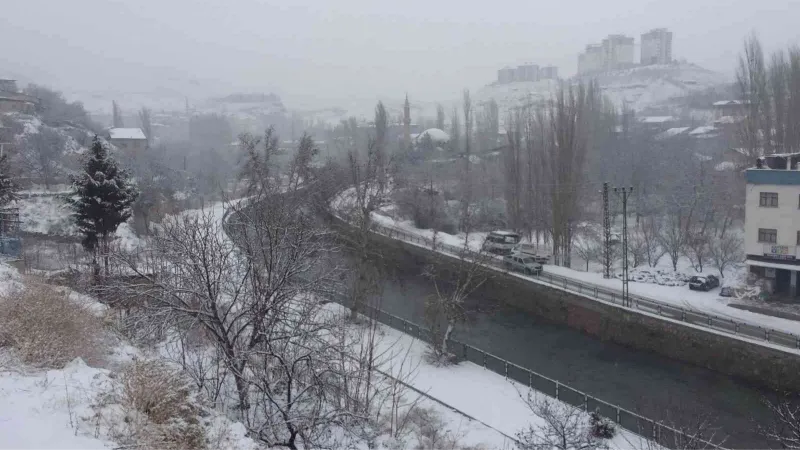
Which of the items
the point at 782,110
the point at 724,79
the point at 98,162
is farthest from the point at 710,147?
the point at 724,79

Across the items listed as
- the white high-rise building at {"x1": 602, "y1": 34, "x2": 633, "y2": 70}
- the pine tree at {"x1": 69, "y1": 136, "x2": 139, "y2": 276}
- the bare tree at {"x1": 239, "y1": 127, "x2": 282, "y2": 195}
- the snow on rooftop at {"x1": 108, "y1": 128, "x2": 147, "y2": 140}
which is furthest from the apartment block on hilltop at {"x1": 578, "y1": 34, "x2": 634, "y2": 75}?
the pine tree at {"x1": 69, "y1": 136, "x2": 139, "y2": 276}

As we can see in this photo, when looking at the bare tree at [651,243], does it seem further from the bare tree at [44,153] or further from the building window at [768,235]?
the bare tree at [44,153]

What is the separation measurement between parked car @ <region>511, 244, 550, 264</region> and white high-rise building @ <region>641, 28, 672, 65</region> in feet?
334

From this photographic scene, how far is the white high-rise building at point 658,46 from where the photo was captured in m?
112

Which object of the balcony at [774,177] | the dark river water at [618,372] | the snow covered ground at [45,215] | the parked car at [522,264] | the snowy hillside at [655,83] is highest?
the snowy hillside at [655,83]

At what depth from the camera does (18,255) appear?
16922mm

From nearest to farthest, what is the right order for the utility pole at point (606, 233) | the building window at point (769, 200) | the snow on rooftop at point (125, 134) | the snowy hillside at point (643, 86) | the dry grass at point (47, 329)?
the dry grass at point (47, 329)
the building window at point (769, 200)
the utility pole at point (606, 233)
the snow on rooftop at point (125, 134)
the snowy hillside at point (643, 86)

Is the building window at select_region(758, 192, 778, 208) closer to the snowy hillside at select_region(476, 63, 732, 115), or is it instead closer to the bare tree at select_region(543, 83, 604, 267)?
the bare tree at select_region(543, 83, 604, 267)

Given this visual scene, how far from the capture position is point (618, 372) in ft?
42.6

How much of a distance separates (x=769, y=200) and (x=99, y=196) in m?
16.1

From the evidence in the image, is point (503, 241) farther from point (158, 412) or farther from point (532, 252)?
point (158, 412)

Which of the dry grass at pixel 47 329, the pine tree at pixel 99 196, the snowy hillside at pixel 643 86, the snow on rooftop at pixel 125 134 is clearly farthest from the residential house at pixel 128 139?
the snowy hillside at pixel 643 86

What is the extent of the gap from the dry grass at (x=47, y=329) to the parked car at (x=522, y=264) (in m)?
12.7

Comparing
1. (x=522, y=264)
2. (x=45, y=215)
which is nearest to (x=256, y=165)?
(x=522, y=264)
